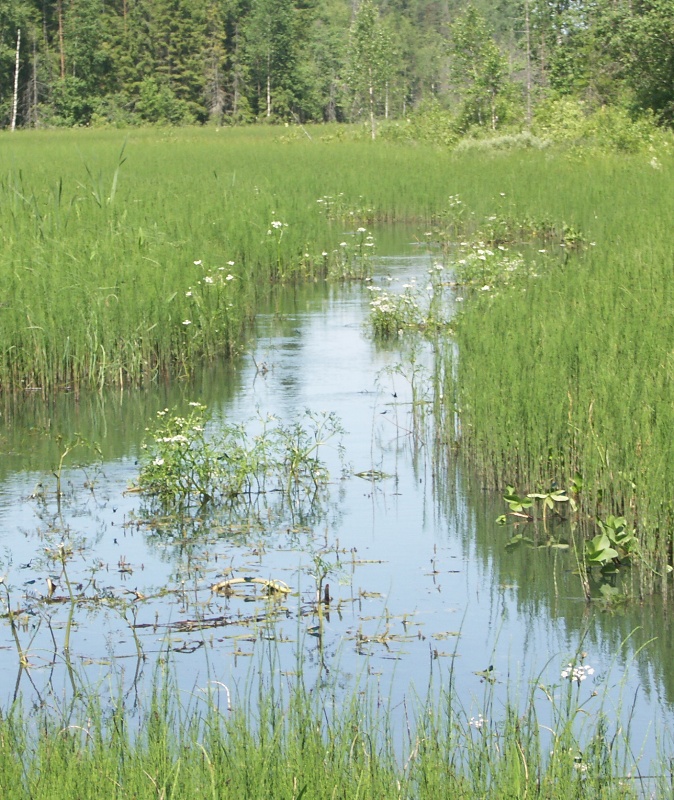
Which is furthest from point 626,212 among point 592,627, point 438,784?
point 438,784

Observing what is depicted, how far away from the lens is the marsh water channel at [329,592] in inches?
169

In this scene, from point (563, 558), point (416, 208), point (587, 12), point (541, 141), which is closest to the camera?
point (563, 558)

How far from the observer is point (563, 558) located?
5.51 meters

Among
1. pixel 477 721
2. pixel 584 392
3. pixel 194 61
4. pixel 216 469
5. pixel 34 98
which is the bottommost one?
pixel 477 721

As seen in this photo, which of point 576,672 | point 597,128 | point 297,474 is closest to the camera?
point 576,672

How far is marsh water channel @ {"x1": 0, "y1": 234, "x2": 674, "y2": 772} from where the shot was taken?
14.1 ft

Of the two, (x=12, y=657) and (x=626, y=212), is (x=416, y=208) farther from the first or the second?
(x=12, y=657)

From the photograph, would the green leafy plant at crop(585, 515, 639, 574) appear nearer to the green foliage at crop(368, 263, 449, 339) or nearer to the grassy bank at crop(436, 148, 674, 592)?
the grassy bank at crop(436, 148, 674, 592)

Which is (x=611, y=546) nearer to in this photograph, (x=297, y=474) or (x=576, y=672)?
(x=576, y=672)

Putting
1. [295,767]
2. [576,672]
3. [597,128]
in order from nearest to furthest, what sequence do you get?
[295,767], [576,672], [597,128]

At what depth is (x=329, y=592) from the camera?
5.09 m

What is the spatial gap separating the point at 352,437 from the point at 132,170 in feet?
47.8

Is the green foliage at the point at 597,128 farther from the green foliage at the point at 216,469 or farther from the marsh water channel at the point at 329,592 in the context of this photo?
the green foliage at the point at 216,469

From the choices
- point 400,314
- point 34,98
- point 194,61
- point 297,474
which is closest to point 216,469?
point 297,474
